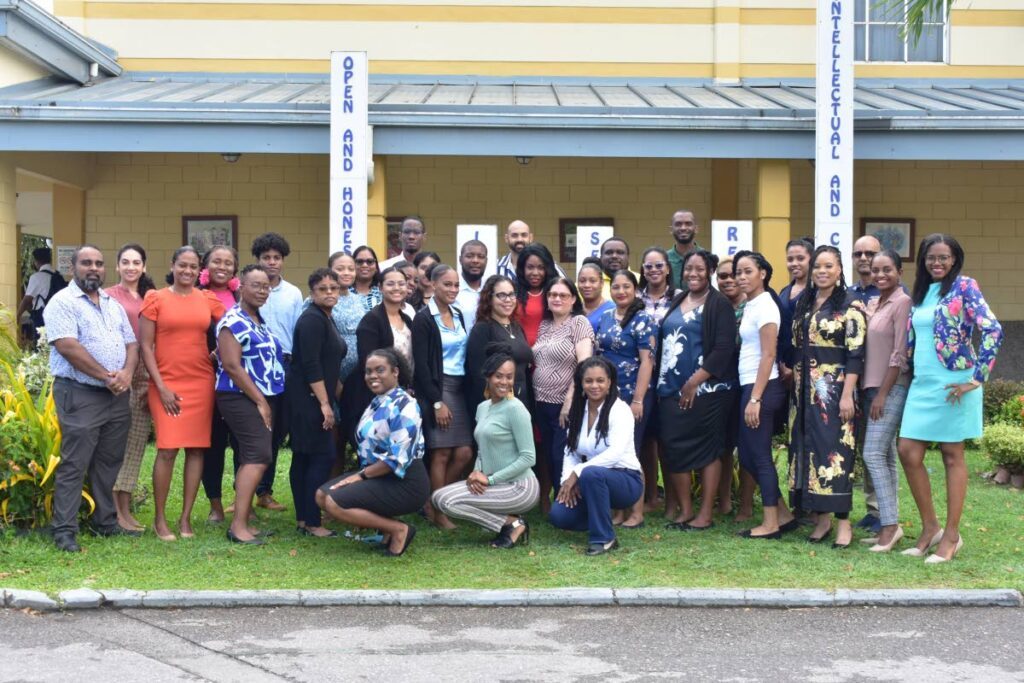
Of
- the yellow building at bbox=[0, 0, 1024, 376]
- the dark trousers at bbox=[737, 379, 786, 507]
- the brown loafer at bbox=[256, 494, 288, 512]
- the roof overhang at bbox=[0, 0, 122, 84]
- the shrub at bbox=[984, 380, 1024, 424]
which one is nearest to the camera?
the dark trousers at bbox=[737, 379, 786, 507]

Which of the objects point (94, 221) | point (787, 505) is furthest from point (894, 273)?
point (94, 221)

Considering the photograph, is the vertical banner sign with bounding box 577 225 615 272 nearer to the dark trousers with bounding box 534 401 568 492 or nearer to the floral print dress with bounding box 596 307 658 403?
the floral print dress with bounding box 596 307 658 403

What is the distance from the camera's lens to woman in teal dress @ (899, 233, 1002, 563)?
23.9ft

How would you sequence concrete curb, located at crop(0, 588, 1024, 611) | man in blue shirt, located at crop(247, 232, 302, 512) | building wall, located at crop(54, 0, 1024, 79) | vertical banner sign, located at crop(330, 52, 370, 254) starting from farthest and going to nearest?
building wall, located at crop(54, 0, 1024, 79), vertical banner sign, located at crop(330, 52, 370, 254), man in blue shirt, located at crop(247, 232, 302, 512), concrete curb, located at crop(0, 588, 1024, 611)

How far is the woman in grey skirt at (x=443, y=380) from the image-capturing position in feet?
26.6

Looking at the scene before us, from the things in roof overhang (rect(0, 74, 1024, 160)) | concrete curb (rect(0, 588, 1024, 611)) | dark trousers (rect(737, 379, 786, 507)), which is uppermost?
roof overhang (rect(0, 74, 1024, 160))

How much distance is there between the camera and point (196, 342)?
789 centimetres

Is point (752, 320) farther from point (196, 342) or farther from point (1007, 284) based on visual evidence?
point (1007, 284)

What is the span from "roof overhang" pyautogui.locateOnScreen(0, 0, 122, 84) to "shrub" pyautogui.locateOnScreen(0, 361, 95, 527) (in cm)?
768

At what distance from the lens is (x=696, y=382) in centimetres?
822

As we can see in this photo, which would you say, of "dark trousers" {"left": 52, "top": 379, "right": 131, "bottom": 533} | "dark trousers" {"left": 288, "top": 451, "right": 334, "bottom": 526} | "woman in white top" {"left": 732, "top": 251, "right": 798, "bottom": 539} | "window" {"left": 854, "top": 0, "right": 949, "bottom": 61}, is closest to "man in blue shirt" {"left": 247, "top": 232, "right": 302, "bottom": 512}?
"dark trousers" {"left": 288, "top": 451, "right": 334, "bottom": 526}

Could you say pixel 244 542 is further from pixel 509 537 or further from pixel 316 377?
pixel 509 537

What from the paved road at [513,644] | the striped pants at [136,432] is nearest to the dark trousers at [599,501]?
the paved road at [513,644]

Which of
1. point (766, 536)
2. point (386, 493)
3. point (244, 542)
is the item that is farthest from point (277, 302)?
point (766, 536)
